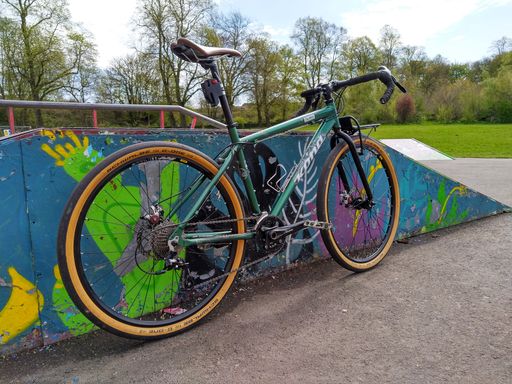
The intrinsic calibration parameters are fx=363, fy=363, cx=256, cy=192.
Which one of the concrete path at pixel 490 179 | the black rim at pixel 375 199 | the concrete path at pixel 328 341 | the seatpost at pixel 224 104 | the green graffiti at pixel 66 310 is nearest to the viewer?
the concrete path at pixel 328 341

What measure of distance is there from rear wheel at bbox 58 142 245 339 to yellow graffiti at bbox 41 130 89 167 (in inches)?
9.5

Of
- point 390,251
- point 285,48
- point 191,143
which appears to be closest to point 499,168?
point 390,251

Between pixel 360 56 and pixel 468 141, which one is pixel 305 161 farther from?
pixel 360 56

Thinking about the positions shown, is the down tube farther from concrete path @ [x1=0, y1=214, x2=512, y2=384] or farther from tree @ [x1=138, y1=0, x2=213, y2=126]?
tree @ [x1=138, y1=0, x2=213, y2=126]

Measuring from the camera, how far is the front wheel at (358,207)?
2.68m

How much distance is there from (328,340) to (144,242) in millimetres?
1129

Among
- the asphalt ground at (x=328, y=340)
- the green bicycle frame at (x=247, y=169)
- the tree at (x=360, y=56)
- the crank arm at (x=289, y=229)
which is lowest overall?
the asphalt ground at (x=328, y=340)

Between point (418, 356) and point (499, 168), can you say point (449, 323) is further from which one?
point (499, 168)

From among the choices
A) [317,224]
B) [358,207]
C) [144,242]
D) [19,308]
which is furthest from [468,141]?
[19,308]

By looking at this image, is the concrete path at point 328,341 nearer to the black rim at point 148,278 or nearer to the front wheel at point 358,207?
the black rim at point 148,278

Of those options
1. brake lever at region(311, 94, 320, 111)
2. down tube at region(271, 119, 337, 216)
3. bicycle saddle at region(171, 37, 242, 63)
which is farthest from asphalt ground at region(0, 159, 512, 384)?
bicycle saddle at region(171, 37, 242, 63)

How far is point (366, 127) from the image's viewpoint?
9.96 feet

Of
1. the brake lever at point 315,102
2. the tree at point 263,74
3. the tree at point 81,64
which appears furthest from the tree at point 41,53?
the brake lever at point 315,102

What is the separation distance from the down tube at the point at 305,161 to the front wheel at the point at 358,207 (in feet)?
0.43
